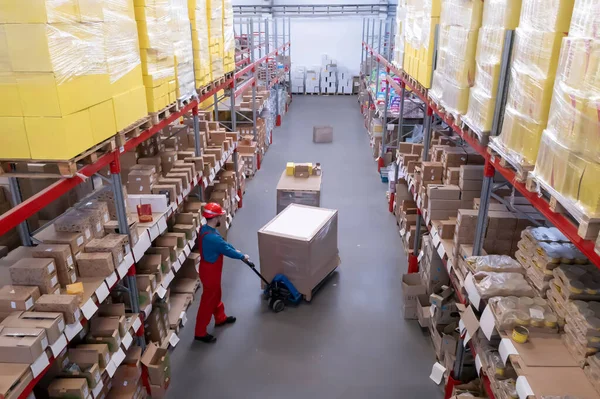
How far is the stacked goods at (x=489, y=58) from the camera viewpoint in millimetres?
3396

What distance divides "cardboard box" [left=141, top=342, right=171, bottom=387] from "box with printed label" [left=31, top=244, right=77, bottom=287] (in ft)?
4.44

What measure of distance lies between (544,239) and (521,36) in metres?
1.54

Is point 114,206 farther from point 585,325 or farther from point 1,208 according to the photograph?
point 585,325

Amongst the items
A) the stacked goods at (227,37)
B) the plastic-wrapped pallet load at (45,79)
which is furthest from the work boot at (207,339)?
the stacked goods at (227,37)

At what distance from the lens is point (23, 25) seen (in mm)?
2736

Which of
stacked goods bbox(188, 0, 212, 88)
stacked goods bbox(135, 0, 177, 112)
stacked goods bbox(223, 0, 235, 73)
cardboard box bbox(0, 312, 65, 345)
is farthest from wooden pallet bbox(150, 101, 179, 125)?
stacked goods bbox(223, 0, 235, 73)

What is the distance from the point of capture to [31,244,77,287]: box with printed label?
3.47 m

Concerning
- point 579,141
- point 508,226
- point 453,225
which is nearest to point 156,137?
point 453,225

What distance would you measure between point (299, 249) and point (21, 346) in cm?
350

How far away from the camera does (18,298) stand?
317 centimetres

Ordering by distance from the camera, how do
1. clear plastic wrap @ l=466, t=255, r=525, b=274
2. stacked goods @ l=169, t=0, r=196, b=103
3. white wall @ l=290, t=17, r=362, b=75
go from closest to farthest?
clear plastic wrap @ l=466, t=255, r=525, b=274
stacked goods @ l=169, t=0, r=196, b=103
white wall @ l=290, t=17, r=362, b=75

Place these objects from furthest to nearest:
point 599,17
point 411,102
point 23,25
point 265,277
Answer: point 411,102, point 265,277, point 23,25, point 599,17

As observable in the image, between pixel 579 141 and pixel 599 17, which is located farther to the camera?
pixel 579 141

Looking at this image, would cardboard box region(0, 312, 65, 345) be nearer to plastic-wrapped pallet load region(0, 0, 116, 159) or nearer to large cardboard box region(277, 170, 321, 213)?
plastic-wrapped pallet load region(0, 0, 116, 159)
